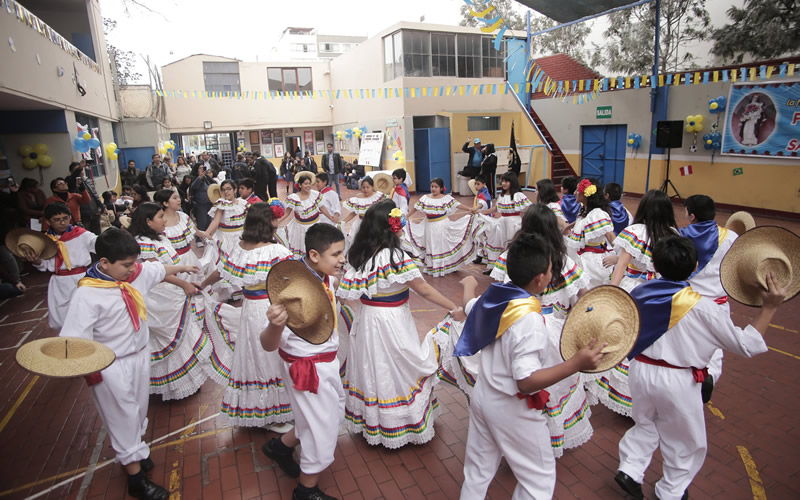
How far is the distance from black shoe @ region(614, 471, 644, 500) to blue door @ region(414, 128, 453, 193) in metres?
15.8

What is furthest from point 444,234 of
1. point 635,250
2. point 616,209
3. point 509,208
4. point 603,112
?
point 603,112

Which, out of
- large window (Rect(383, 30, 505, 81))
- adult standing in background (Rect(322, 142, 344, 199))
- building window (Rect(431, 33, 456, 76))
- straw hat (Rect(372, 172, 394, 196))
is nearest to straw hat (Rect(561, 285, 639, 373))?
straw hat (Rect(372, 172, 394, 196))

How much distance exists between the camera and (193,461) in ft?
12.2

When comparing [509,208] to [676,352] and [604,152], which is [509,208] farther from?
[604,152]

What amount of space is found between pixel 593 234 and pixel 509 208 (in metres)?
2.46

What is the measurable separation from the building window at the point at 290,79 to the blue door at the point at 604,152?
54.2 feet

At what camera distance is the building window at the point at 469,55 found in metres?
20.0

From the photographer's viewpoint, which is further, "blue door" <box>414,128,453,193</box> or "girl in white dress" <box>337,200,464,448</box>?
"blue door" <box>414,128,453,193</box>

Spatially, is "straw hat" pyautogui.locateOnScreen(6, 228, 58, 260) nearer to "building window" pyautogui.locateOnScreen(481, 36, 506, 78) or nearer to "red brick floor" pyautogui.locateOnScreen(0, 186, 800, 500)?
"red brick floor" pyautogui.locateOnScreen(0, 186, 800, 500)

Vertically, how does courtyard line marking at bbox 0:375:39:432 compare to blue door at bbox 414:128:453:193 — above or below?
below

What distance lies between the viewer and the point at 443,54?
19609 millimetres

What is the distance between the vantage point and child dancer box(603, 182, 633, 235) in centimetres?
557

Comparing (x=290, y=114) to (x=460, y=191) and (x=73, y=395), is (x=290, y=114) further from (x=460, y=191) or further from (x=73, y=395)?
(x=73, y=395)

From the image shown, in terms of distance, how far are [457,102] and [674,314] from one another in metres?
18.1
